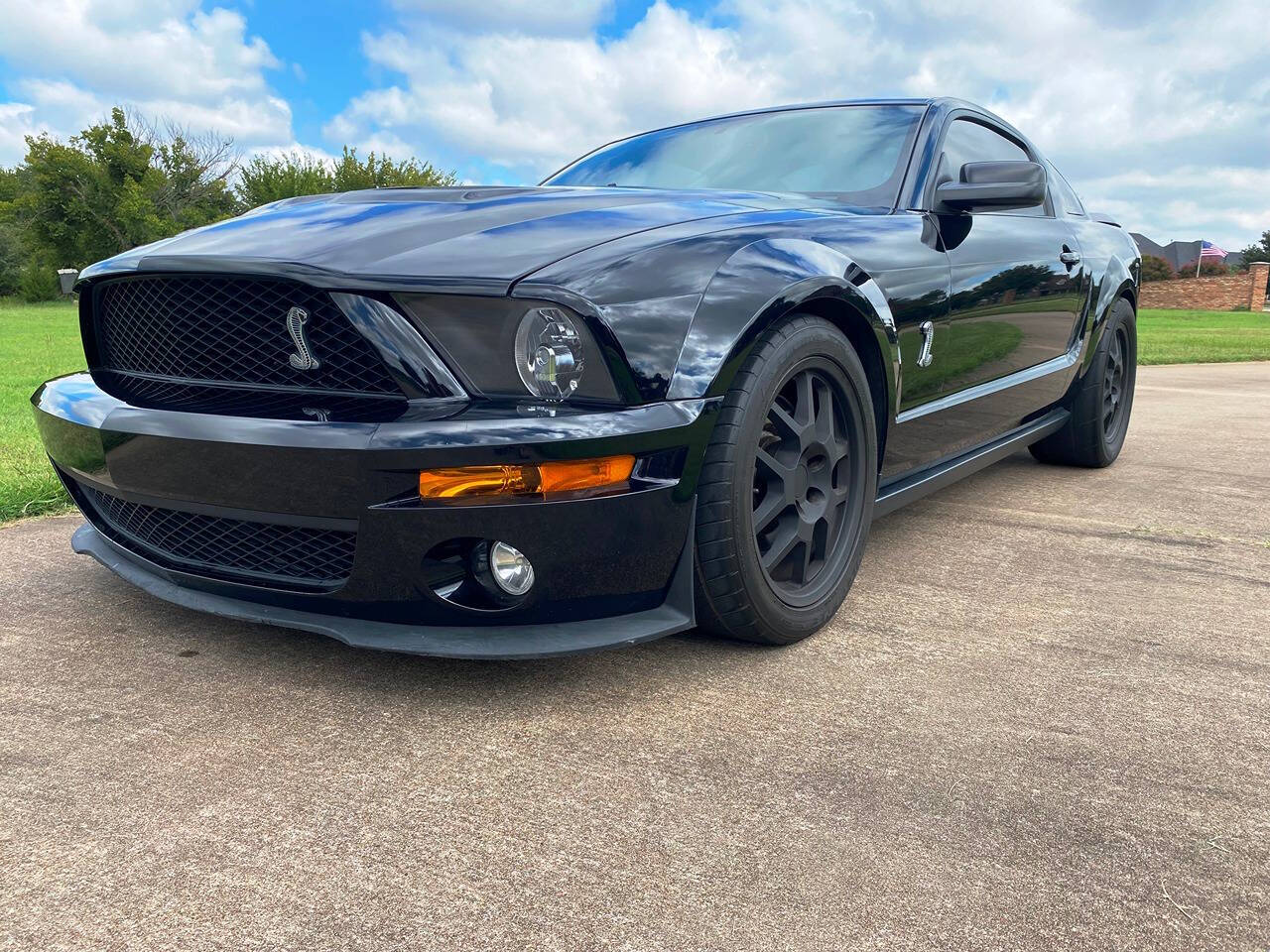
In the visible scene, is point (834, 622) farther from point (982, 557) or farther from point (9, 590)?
point (9, 590)

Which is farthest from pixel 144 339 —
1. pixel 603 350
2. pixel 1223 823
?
pixel 1223 823

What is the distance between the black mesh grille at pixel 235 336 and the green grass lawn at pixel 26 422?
62.8 inches

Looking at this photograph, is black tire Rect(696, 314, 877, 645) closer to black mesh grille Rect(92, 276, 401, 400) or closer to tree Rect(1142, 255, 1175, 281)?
black mesh grille Rect(92, 276, 401, 400)

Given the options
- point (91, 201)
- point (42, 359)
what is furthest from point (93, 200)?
point (42, 359)

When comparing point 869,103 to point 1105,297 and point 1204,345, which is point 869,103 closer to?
point 1105,297

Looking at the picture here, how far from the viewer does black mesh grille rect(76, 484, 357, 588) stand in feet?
6.35

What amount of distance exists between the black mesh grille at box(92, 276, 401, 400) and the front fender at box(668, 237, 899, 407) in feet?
1.90

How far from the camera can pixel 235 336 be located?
2016 millimetres

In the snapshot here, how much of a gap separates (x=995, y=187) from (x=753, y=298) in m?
1.18

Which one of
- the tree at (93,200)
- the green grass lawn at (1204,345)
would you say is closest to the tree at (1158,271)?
the green grass lawn at (1204,345)

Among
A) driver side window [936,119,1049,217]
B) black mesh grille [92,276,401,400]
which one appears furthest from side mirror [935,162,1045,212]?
black mesh grille [92,276,401,400]

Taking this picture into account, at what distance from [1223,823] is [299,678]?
1690mm

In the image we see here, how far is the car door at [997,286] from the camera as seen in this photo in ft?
9.75

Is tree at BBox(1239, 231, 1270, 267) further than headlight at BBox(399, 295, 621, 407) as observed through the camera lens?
Yes
